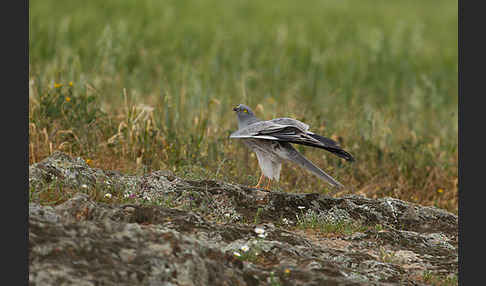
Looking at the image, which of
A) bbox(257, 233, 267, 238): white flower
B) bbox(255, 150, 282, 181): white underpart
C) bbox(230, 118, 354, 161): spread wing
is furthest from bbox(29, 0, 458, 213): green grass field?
bbox(257, 233, 267, 238): white flower

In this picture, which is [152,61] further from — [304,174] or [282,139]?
[282,139]

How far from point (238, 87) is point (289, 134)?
523cm

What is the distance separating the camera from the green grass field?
6.88 metres

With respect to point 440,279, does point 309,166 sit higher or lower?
higher

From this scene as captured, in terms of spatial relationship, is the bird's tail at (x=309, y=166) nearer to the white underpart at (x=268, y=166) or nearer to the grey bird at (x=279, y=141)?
the grey bird at (x=279, y=141)

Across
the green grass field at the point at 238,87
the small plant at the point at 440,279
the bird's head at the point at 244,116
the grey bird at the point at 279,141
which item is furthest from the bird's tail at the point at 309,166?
the small plant at the point at 440,279

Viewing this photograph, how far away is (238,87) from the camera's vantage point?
9.99m

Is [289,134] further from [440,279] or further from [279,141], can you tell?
[440,279]

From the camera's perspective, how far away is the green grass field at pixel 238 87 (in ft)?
22.6

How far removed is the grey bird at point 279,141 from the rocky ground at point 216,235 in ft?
1.08

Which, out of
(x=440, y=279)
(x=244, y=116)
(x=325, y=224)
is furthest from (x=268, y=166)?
(x=440, y=279)

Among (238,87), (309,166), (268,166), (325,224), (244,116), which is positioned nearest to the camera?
(325,224)

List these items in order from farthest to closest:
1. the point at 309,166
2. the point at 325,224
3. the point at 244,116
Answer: the point at 244,116 < the point at 309,166 < the point at 325,224

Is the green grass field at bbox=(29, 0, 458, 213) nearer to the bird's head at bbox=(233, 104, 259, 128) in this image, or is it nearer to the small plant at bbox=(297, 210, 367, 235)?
the bird's head at bbox=(233, 104, 259, 128)
